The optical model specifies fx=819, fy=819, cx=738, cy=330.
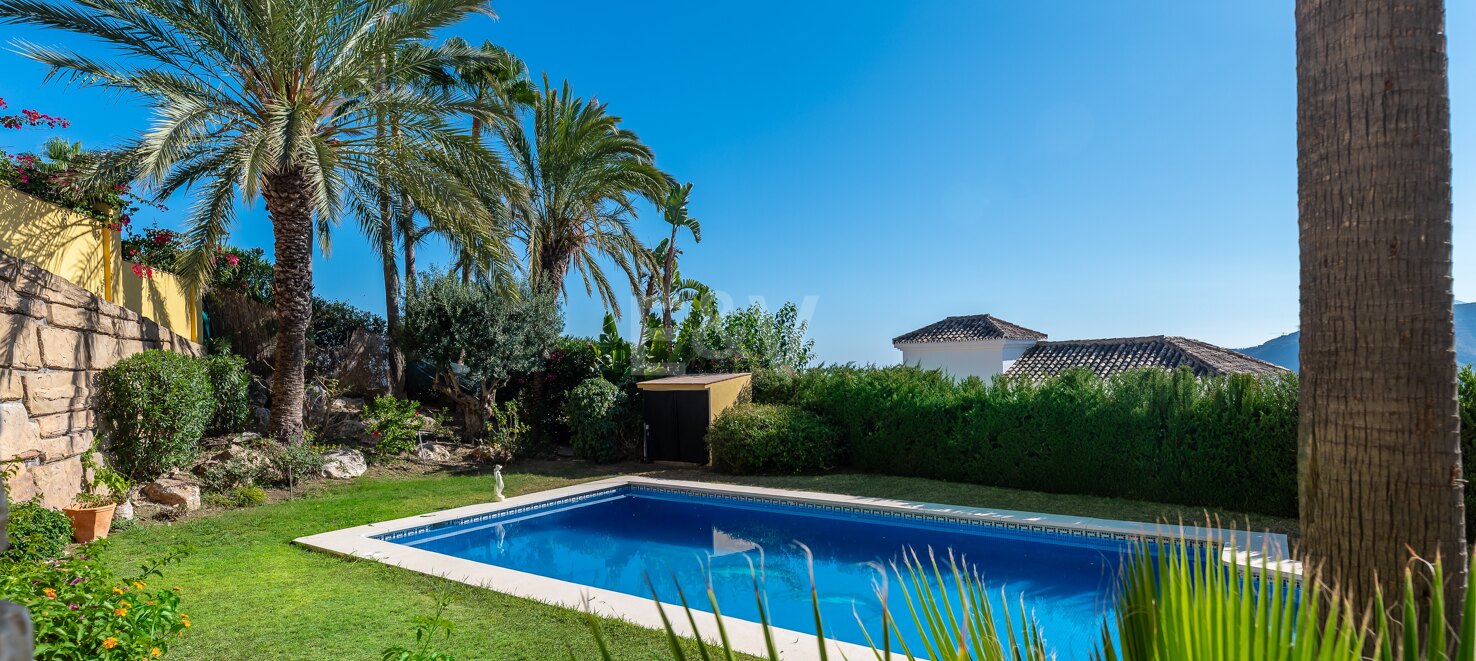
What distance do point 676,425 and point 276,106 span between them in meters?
8.87

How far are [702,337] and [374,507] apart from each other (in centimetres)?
916

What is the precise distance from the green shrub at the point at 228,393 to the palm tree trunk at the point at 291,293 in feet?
2.85

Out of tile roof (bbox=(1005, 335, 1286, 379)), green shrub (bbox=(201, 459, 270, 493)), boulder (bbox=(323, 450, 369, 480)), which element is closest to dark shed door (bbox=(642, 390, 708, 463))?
boulder (bbox=(323, 450, 369, 480))

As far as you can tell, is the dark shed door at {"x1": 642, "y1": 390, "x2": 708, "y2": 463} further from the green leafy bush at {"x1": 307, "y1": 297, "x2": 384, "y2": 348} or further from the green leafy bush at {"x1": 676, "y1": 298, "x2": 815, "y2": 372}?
the green leafy bush at {"x1": 307, "y1": 297, "x2": 384, "y2": 348}

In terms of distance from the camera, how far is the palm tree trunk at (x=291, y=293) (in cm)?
1308

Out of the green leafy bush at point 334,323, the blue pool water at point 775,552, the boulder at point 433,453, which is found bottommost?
the blue pool water at point 775,552

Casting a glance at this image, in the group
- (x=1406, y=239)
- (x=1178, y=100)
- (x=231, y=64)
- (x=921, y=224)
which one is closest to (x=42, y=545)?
(x=231, y=64)

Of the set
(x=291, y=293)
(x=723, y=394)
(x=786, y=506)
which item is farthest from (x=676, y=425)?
(x=291, y=293)

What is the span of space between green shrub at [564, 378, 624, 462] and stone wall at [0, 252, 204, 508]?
794 centimetres

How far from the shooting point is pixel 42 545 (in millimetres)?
7266

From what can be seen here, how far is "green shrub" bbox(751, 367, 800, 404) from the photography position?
16.5 m

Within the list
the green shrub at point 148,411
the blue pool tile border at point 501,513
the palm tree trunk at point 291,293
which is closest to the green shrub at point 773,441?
the blue pool tile border at point 501,513

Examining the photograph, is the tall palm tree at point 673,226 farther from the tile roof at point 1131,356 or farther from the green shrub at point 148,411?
the green shrub at point 148,411

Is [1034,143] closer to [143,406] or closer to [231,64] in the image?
[231,64]
